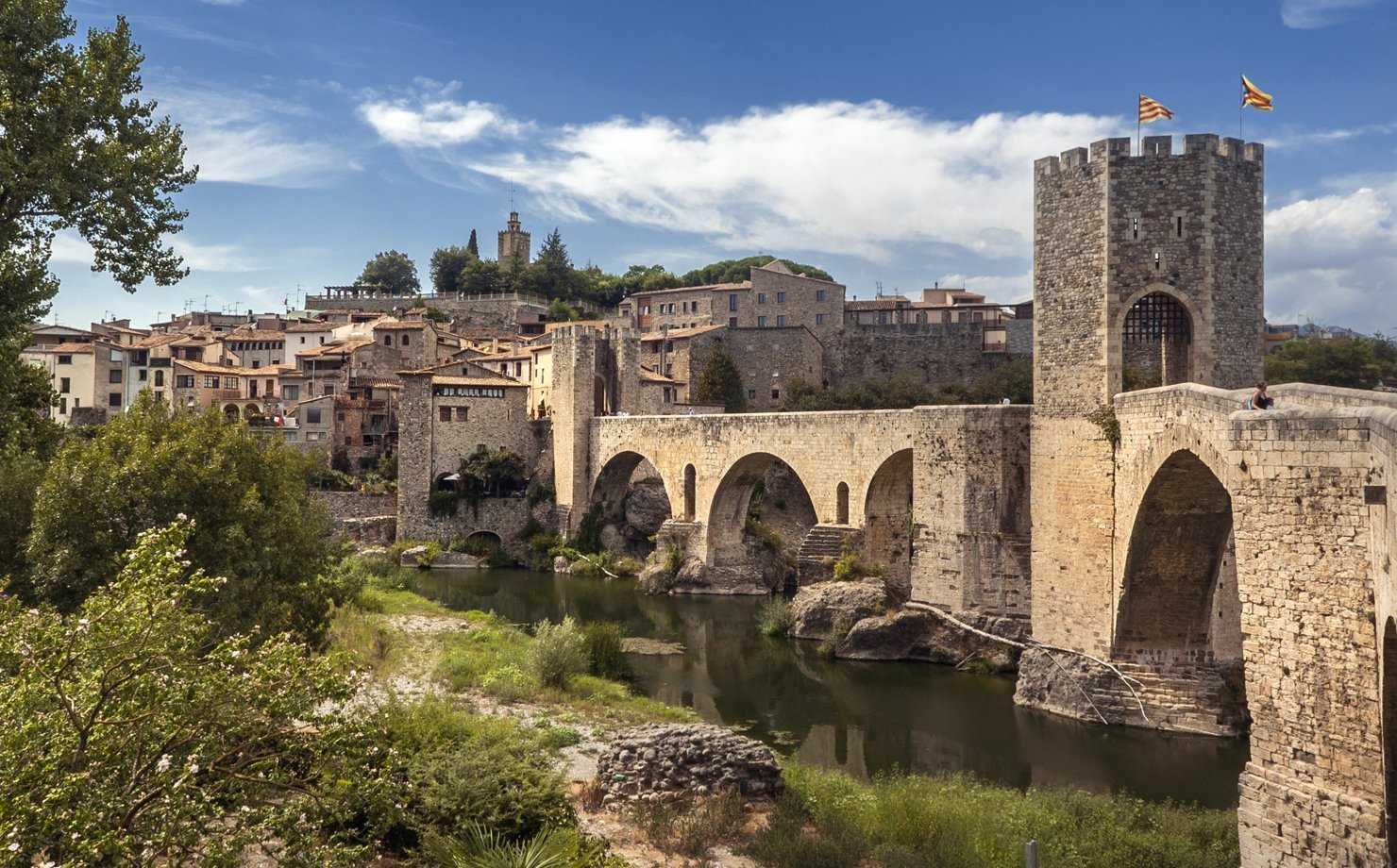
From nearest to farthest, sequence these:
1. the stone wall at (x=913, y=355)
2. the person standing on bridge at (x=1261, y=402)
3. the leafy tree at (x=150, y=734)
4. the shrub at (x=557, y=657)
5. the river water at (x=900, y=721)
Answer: the leafy tree at (x=150, y=734), the person standing on bridge at (x=1261, y=402), the river water at (x=900, y=721), the shrub at (x=557, y=657), the stone wall at (x=913, y=355)

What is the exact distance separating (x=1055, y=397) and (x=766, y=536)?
17410 millimetres

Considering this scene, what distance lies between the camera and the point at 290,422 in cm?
4597

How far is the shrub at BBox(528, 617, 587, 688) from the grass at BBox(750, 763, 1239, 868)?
6471 mm

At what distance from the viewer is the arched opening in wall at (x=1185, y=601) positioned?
53.0ft

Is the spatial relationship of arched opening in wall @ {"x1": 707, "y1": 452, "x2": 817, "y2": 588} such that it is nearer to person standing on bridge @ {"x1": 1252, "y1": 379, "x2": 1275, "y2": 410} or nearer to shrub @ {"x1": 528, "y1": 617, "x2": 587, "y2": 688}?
shrub @ {"x1": 528, "y1": 617, "x2": 587, "y2": 688}

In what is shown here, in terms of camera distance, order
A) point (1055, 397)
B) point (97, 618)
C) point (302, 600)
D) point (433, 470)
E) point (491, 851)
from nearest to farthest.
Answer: point (97, 618)
point (491, 851)
point (302, 600)
point (1055, 397)
point (433, 470)

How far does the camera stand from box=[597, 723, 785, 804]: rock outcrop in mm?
12234

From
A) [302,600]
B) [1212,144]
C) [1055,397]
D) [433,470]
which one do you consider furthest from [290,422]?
[1212,144]

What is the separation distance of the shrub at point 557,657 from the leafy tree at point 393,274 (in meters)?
75.3

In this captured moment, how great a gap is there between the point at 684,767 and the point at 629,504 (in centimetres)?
2740

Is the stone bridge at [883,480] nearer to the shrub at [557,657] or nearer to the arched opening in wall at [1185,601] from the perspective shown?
the arched opening in wall at [1185,601]

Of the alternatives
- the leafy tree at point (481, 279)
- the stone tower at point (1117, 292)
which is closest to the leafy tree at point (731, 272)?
the leafy tree at point (481, 279)

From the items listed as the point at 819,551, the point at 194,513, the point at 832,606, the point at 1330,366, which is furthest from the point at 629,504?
the point at 1330,366

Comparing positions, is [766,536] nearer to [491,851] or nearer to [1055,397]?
[1055,397]
